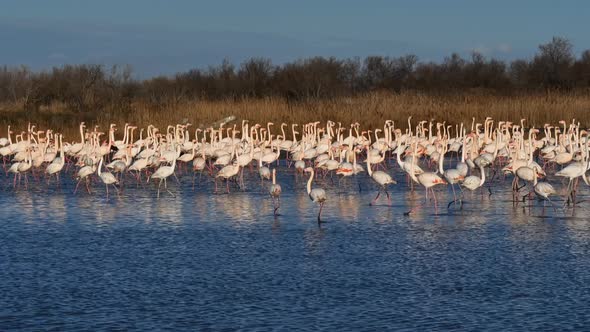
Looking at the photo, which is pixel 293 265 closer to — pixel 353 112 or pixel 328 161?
pixel 328 161

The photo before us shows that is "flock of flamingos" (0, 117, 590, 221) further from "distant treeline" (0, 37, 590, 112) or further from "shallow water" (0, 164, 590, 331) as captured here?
"distant treeline" (0, 37, 590, 112)

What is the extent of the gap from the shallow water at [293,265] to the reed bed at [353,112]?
596 inches

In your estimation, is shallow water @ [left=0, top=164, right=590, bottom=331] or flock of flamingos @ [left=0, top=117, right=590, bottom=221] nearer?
shallow water @ [left=0, top=164, right=590, bottom=331]

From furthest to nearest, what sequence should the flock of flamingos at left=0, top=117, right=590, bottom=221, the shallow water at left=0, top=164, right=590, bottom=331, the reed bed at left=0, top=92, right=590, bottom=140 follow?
1. the reed bed at left=0, top=92, right=590, bottom=140
2. the flock of flamingos at left=0, top=117, right=590, bottom=221
3. the shallow water at left=0, top=164, right=590, bottom=331

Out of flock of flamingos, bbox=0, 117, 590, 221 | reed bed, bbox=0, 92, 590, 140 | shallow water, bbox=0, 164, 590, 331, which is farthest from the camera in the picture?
reed bed, bbox=0, 92, 590, 140

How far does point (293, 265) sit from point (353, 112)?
2180 centimetres

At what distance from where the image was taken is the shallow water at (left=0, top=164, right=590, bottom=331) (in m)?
8.20

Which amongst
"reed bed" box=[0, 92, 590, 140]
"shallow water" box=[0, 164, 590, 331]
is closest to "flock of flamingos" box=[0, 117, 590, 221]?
"shallow water" box=[0, 164, 590, 331]

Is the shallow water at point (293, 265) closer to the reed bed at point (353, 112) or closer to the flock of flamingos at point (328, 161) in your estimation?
the flock of flamingos at point (328, 161)

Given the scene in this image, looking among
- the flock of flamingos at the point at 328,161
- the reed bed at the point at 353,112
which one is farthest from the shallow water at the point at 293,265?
the reed bed at the point at 353,112

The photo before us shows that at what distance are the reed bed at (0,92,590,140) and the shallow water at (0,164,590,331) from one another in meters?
15.1

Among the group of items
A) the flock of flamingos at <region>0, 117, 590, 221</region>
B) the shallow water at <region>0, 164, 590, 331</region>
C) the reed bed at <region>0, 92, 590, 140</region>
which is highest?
the reed bed at <region>0, 92, 590, 140</region>

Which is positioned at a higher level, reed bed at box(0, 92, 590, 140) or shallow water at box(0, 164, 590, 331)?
reed bed at box(0, 92, 590, 140)

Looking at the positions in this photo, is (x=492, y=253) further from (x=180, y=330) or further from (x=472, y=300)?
(x=180, y=330)
